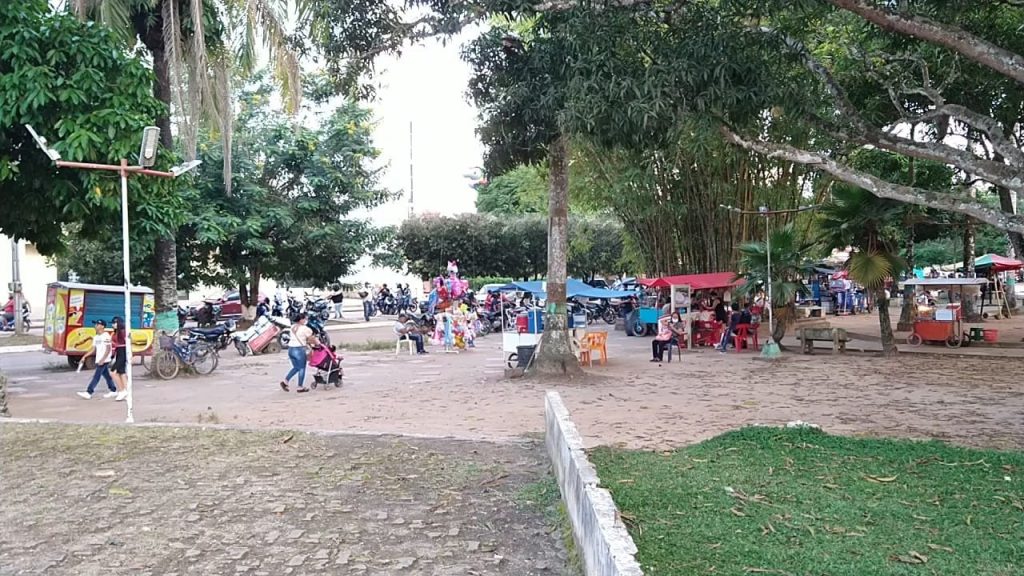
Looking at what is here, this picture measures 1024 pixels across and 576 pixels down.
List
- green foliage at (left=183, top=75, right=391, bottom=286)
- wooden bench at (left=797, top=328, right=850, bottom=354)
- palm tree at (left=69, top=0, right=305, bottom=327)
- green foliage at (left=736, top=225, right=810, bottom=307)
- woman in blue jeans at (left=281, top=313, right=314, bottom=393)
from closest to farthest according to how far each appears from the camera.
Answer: woman in blue jeans at (left=281, top=313, right=314, bottom=393) → palm tree at (left=69, top=0, right=305, bottom=327) → wooden bench at (left=797, top=328, right=850, bottom=354) → green foliage at (left=736, top=225, right=810, bottom=307) → green foliage at (left=183, top=75, right=391, bottom=286)

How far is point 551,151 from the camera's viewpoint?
43.1 feet

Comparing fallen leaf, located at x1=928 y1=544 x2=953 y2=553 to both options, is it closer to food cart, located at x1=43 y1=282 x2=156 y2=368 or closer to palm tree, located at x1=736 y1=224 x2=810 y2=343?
palm tree, located at x1=736 y1=224 x2=810 y2=343

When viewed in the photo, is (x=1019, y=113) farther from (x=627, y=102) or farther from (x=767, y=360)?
(x=627, y=102)

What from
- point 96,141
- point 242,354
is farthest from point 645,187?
point 96,141

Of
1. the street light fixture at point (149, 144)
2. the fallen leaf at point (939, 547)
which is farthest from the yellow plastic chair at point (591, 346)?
the fallen leaf at point (939, 547)

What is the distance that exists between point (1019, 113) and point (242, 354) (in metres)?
16.2

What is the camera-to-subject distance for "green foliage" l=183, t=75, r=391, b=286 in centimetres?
2342

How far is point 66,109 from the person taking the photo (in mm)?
9812

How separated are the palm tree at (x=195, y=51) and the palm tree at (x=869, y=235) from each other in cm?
1080

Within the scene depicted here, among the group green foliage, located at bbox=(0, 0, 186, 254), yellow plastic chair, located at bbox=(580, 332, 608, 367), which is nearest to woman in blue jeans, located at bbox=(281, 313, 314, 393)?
green foliage, located at bbox=(0, 0, 186, 254)

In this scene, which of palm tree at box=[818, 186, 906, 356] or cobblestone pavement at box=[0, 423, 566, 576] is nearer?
cobblestone pavement at box=[0, 423, 566, 576]

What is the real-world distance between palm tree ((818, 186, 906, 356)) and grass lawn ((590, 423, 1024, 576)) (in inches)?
387

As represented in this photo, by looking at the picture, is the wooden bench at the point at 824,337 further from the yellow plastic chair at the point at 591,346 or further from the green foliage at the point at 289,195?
the green foliage at the point at 289,195

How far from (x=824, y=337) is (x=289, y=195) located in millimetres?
16218
